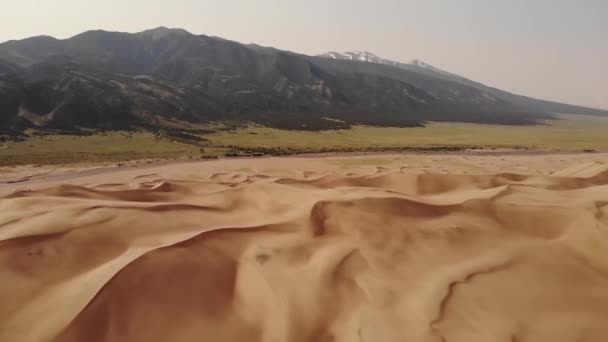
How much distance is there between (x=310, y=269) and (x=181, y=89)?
2675 inches

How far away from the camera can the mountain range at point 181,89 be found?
46.2 meters

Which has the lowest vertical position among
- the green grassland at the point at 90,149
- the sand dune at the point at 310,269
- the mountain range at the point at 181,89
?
the green grassland at the point at 90,149

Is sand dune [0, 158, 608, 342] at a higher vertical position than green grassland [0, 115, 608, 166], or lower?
higher

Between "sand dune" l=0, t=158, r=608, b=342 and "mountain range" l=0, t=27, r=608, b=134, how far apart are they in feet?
121

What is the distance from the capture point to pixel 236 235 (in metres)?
6.69

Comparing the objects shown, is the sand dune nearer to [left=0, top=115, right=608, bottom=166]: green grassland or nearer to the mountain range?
[left=0, top=115, right=608, bottom=166]: green grassland

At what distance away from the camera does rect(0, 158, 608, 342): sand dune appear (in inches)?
182

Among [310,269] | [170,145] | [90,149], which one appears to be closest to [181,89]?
[170,145]

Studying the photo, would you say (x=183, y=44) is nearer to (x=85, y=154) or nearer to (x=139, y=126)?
(x=139, y=126)

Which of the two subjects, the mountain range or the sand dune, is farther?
the mountain range

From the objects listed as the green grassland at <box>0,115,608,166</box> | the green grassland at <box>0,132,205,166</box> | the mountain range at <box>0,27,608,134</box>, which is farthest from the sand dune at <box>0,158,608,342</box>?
the mountain range at <box>0,27,608,134</box>

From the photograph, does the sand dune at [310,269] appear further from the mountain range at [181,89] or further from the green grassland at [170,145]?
the mountain range at [181,89]

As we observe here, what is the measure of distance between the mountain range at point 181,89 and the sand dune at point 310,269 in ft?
121

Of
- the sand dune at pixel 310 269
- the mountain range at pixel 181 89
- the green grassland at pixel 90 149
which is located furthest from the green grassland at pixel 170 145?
the sand dune at pixel 310 269
